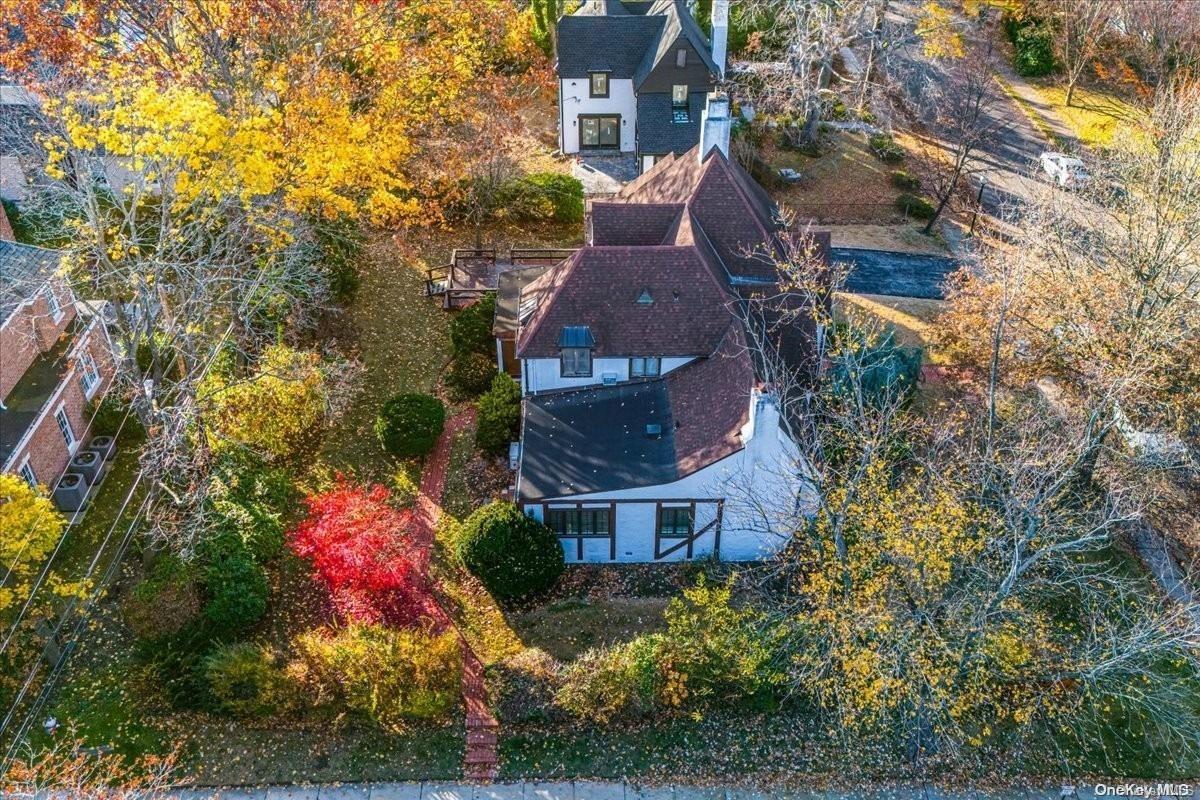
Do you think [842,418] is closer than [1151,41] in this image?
Yes

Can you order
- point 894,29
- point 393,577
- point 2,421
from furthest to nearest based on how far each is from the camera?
point 894,29
point 2,421
point 393,577

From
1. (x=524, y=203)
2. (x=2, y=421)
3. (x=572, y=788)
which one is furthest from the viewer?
(x=524, y=203)

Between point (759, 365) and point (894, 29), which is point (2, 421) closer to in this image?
point (759, 365)

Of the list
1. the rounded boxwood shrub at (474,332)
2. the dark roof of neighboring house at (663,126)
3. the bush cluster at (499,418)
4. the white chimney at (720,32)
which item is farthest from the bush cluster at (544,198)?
the bush cluster at (499,418)

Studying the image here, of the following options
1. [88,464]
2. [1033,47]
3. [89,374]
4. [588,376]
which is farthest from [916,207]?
[88,464]

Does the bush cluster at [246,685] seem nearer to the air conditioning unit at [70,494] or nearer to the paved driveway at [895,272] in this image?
the air conditioning unit at [70,494]

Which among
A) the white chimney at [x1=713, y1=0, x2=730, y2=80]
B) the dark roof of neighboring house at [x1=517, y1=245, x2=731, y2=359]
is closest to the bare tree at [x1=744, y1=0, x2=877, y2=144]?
the white chimney at [x1=713, y1=0, x2=730, y2=80]

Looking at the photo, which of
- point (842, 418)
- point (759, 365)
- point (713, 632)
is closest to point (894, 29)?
point (759, 365)
